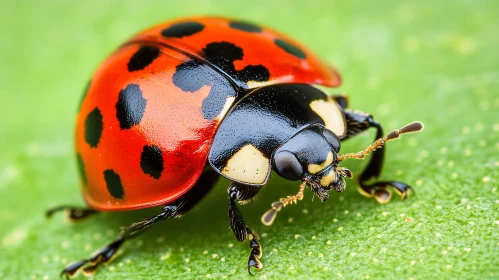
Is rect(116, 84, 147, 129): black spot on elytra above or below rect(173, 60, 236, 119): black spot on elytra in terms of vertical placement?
below

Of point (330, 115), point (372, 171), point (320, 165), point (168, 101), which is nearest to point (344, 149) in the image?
point (372, 171)

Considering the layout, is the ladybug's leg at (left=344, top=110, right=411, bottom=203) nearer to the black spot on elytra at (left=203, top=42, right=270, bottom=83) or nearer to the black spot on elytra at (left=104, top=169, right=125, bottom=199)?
the black spot on elytra at (left=203, top=42, right=270, bottom=83)

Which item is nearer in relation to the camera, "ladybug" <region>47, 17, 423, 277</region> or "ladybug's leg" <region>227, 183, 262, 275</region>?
"ladybug" <region>47, 17, 423, 277</region>

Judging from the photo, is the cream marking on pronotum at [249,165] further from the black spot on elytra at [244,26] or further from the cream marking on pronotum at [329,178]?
the black spot on elytra at [244,26]

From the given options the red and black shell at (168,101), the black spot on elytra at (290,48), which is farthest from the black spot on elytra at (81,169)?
the black spot on elytra at (290,48)

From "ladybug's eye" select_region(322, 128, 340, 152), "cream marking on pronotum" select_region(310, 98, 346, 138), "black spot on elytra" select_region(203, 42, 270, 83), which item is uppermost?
"black spot on elytra" select_region(203, 42, 270, 83)

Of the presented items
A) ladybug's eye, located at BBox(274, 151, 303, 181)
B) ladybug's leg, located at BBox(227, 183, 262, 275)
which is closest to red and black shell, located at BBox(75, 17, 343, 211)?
ladybug's leg, located at BBox(227, 183, 262, 275)

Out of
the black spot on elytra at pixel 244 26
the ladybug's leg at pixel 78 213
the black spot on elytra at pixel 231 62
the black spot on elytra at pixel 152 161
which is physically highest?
the black spot on elytra at pixel 244 26
